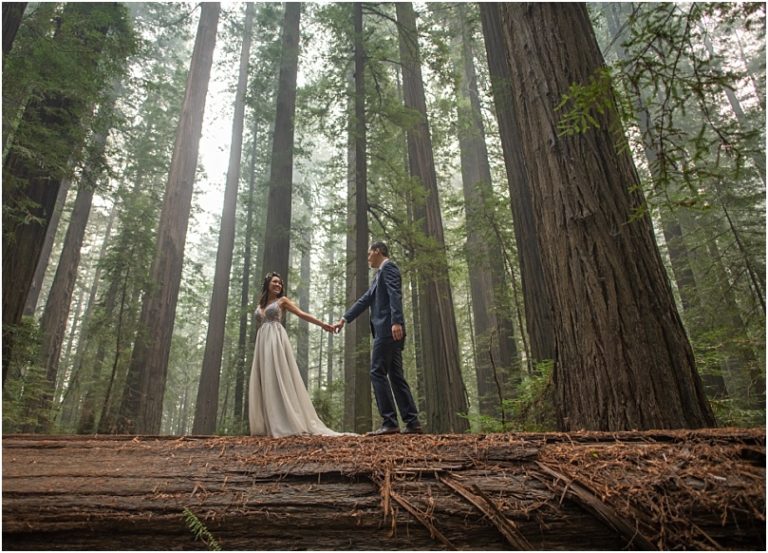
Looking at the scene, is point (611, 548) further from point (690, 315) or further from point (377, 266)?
point (690, 315)

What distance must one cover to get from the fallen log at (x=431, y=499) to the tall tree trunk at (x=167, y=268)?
896 centimetres

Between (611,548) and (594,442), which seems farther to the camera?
(594,442)

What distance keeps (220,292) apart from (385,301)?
12670 millimetres

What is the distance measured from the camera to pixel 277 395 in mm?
5867

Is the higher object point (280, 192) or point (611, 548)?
point (280, 192)

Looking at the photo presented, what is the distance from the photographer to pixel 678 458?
2357mm

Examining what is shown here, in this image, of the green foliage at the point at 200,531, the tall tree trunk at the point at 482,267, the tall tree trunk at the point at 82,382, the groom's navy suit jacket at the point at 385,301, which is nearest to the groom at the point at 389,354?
the groom's navy suit jacket at the point at 385,301

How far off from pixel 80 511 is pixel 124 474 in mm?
315

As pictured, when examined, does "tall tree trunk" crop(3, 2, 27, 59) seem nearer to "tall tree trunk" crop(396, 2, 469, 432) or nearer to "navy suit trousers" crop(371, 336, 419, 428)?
"navy suit trousers" crop(371, 336, 419, 428)

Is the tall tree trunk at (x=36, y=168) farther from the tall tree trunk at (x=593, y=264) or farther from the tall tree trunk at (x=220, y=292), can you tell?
the tall tree trunk at (x=593, y=264)

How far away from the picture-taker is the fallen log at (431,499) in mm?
2092

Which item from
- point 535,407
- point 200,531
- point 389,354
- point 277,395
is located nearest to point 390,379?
point 389,354

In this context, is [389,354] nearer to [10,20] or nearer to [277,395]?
[277,395]

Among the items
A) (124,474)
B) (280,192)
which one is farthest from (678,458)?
(280,192)
